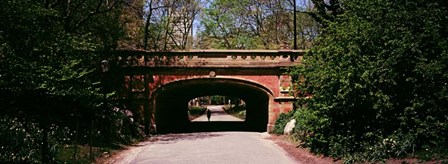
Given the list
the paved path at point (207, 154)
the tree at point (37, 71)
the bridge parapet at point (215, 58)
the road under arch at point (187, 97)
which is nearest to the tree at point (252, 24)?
the road under arch at point (187, 97)

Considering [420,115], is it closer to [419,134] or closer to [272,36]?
[419,134]

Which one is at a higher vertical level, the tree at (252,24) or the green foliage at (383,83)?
the tree at (252,24)

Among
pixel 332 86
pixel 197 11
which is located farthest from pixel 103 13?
pixel 197 11

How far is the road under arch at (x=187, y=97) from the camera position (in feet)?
75.5

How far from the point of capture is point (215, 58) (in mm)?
22828

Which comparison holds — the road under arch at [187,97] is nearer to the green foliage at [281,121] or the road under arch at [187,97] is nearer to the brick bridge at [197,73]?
the brick bridge at [197,73]

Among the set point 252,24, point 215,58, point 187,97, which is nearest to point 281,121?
point 215,58

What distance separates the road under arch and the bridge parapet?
0.88m

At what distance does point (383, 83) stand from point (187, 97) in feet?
71.4

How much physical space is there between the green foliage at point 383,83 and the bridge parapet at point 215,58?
354 inches

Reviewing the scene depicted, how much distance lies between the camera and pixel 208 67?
2266 cm

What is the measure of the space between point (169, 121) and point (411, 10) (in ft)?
64.1

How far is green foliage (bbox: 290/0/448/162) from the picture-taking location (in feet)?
36.3

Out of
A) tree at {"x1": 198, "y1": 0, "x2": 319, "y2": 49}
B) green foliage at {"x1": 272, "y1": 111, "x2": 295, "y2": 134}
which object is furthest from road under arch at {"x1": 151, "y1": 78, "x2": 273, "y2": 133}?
tree at {"x1": 198, "y1": 0, "x2": 319, "y2": 49}
